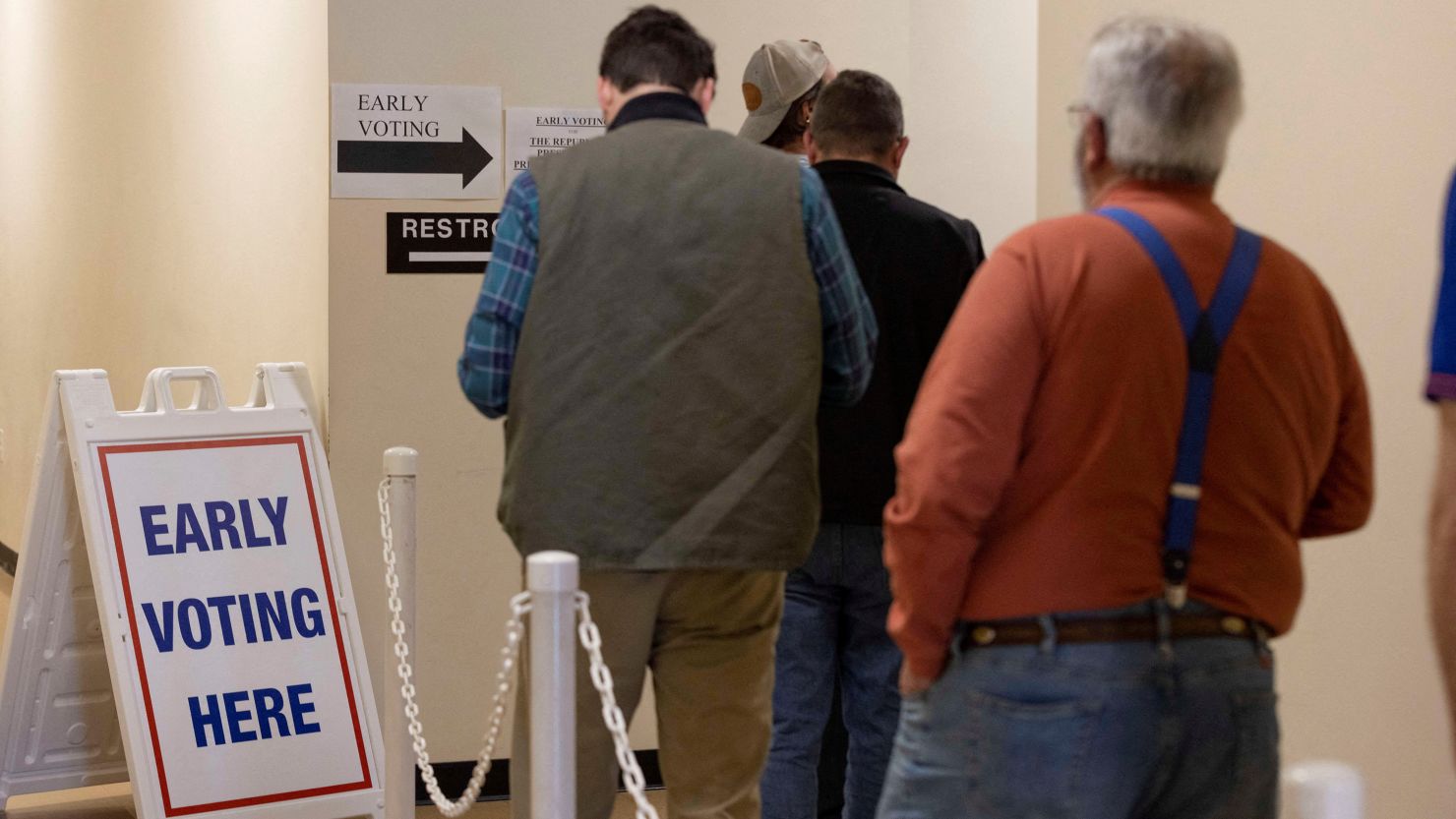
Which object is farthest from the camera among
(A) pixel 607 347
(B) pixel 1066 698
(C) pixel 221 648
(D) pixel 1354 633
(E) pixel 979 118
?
(E) pixel 979 118

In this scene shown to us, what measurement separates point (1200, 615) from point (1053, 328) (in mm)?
311

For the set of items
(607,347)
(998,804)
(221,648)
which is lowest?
(221,648)

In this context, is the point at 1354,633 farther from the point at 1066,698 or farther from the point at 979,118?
the point at 979,118

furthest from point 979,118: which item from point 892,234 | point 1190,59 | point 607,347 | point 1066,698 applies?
point 1066,698

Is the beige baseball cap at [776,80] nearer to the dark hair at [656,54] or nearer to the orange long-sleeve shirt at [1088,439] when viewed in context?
the dark hair at [656,54]

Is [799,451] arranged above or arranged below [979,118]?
below

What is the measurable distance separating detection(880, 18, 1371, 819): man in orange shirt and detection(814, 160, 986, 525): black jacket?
3.50 feet

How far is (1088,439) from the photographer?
1.62 metres

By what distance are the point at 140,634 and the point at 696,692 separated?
5.62 ft

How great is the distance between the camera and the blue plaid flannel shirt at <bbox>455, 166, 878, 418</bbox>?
2.25 metres

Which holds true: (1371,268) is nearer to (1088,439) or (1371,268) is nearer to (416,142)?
(1088,439)

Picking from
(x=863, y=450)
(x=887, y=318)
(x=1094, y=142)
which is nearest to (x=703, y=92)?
(x=887, y=318)

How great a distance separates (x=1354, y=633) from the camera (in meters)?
2.63

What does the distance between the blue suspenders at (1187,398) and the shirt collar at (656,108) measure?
2.89 ft
